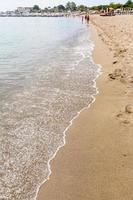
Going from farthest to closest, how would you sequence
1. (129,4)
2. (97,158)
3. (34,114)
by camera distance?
(129,4), (34,114), (97,158)

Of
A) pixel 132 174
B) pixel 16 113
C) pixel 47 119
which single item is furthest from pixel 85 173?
pixel 16 113

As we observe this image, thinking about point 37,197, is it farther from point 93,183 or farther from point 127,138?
point 127,138

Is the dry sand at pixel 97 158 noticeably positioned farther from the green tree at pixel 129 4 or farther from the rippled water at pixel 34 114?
the green tree at pixel 129 4

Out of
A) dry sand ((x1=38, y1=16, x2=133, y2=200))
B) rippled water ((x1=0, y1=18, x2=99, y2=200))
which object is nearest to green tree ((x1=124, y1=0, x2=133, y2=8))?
rippled water ((x1=0, y1=18, x2=99, y2=200))

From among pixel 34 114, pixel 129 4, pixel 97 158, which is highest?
pixel 97 158

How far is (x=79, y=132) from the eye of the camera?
27.8 ft

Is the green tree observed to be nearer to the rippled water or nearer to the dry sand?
the rippled water

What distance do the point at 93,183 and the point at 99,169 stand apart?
520 mm

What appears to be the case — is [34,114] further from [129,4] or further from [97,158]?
[129,4]

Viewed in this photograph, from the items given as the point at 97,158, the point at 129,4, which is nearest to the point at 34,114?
the point at 97,158

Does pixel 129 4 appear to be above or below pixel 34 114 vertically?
below

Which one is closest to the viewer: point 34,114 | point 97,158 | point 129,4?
point 97,158

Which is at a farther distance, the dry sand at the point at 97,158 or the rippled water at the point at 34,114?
the rippled water at the point at 34,114

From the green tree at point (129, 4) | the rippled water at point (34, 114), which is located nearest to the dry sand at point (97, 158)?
the rippled water at point (34, 114)
